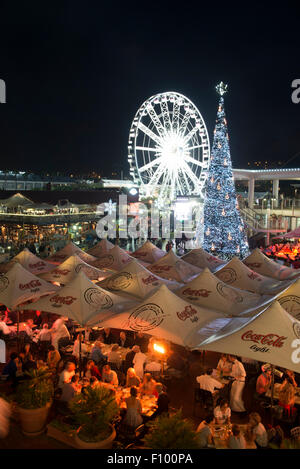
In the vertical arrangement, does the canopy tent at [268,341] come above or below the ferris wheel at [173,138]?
below

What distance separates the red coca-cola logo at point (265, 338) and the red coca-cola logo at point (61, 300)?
13.8ft

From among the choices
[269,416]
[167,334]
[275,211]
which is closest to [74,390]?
[167,334]

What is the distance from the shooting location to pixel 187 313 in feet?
25.8

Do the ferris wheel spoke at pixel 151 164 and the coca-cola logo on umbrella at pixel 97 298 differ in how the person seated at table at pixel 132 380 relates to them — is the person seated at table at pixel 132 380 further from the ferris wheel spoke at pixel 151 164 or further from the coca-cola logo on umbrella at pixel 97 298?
the ferris wheel spoke at pixel 151 164

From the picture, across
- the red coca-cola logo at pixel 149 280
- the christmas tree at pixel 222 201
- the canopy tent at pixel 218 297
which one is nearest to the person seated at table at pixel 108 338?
the red coca-cola logo at pixel 149 280

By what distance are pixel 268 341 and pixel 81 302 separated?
4.35 metres

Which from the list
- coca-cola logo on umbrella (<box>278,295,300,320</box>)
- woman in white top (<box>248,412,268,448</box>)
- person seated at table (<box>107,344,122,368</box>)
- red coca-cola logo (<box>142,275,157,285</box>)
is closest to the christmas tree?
red coca-cola logo (<box>142,275,157,285</box>)

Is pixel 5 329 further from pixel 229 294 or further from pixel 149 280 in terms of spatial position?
pixel 229 294

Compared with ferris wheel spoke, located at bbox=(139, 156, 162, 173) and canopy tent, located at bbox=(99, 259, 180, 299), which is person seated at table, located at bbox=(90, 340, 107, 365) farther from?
ferris wheel spoke, located at bbox=(139, 156, 162, 173)

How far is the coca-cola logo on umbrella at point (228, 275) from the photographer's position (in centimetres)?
1146

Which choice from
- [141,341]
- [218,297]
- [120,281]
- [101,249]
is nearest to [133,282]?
[120,281]

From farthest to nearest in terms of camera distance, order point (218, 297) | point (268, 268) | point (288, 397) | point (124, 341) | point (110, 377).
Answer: point (268, 268), point (124, 341), point (218, 297), point (110, 377), point (288, 397)
